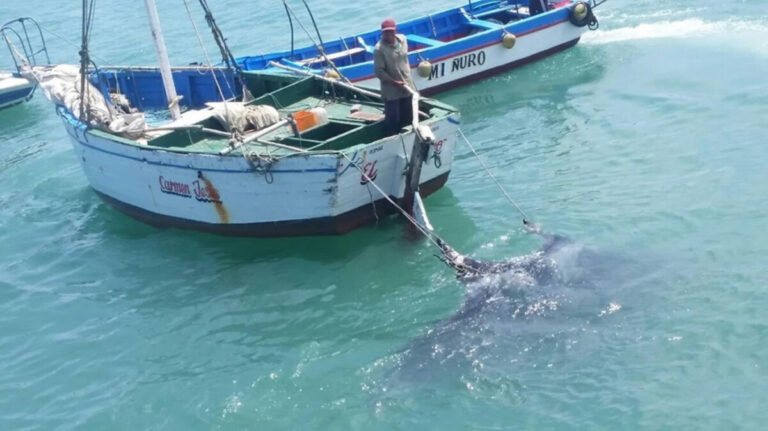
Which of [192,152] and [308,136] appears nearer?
[192,152]

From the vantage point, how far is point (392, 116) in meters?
12.0

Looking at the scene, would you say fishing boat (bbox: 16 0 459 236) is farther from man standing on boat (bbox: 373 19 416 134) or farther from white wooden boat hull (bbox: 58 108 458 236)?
man standing on boat (bbox: 373 19 416 134)

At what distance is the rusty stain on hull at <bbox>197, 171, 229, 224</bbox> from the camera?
11.8 metres

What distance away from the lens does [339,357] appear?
31.3 feet

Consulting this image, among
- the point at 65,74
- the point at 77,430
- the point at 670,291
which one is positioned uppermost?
the point at 65,74

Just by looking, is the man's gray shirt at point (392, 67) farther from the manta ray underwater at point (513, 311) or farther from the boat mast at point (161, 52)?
the boat mast at point (161, 52)

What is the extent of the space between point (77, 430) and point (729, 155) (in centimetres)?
1036

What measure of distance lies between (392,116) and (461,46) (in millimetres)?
6830

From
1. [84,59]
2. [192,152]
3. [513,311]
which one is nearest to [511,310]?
[513,311]

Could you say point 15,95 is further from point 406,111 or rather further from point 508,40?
point 406,111

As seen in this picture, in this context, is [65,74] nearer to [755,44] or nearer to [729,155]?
[729,155]

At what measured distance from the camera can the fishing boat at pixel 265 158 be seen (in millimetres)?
11242

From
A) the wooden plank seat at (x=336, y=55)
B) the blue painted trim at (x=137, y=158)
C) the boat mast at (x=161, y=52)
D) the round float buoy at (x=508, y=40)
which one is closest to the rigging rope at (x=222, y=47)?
the boat mast at (x=161, y=52)

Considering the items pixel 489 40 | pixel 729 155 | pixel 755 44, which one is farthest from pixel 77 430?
pixel 755 44
